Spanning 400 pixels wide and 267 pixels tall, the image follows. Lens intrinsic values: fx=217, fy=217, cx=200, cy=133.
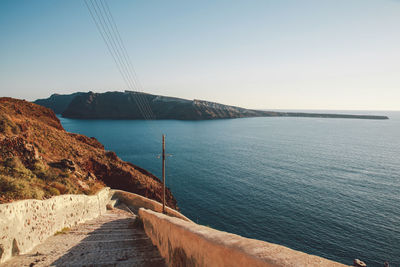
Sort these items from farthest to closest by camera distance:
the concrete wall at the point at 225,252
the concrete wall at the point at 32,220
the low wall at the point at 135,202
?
the low wall at the point at 135,202 < the concrete wall at the point at 32,220 < the concrete wall at the point at 225,252

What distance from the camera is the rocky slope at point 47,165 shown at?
11219 mm

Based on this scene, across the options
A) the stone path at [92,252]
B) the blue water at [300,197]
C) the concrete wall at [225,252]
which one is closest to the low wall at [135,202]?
the blue water at [300,197]

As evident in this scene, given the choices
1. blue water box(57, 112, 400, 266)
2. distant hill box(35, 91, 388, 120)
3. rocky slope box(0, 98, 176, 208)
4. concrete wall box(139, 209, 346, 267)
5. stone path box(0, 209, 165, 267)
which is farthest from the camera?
distant hill box(35, 91, 388, 120)

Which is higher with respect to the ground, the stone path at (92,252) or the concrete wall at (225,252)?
the concrete wall at (225,252)

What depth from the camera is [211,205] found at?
107ft

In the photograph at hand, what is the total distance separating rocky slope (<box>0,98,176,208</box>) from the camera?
36.8 feet

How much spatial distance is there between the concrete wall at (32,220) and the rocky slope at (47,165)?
3.22ft

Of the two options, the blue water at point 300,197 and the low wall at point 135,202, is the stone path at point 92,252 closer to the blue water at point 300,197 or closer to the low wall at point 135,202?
the low wall at point 135,202

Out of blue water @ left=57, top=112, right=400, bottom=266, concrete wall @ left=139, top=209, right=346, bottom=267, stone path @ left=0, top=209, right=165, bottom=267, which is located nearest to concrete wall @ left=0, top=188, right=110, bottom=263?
stone path @ left=0, top=209, right=165, bottom=267

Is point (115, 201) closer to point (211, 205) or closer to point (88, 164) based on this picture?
point (88, 164)

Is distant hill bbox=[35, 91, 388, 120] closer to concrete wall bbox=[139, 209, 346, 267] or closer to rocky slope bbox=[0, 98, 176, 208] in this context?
rocky slope bbox=[0, 98, 176, 208]

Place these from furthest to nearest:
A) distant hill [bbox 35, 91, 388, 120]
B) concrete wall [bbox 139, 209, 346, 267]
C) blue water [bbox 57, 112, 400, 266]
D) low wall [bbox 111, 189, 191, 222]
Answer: distant hill [bbox 35, 91, 388, 120], blue water [bbox 57, 112, 400, 266], low wall [bbox 111, 189, 191, 222], concrete wall [bbox 139, 209, 346, 267]

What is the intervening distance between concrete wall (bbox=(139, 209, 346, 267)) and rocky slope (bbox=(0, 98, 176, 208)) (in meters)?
7.01

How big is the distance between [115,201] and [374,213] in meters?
33.5
